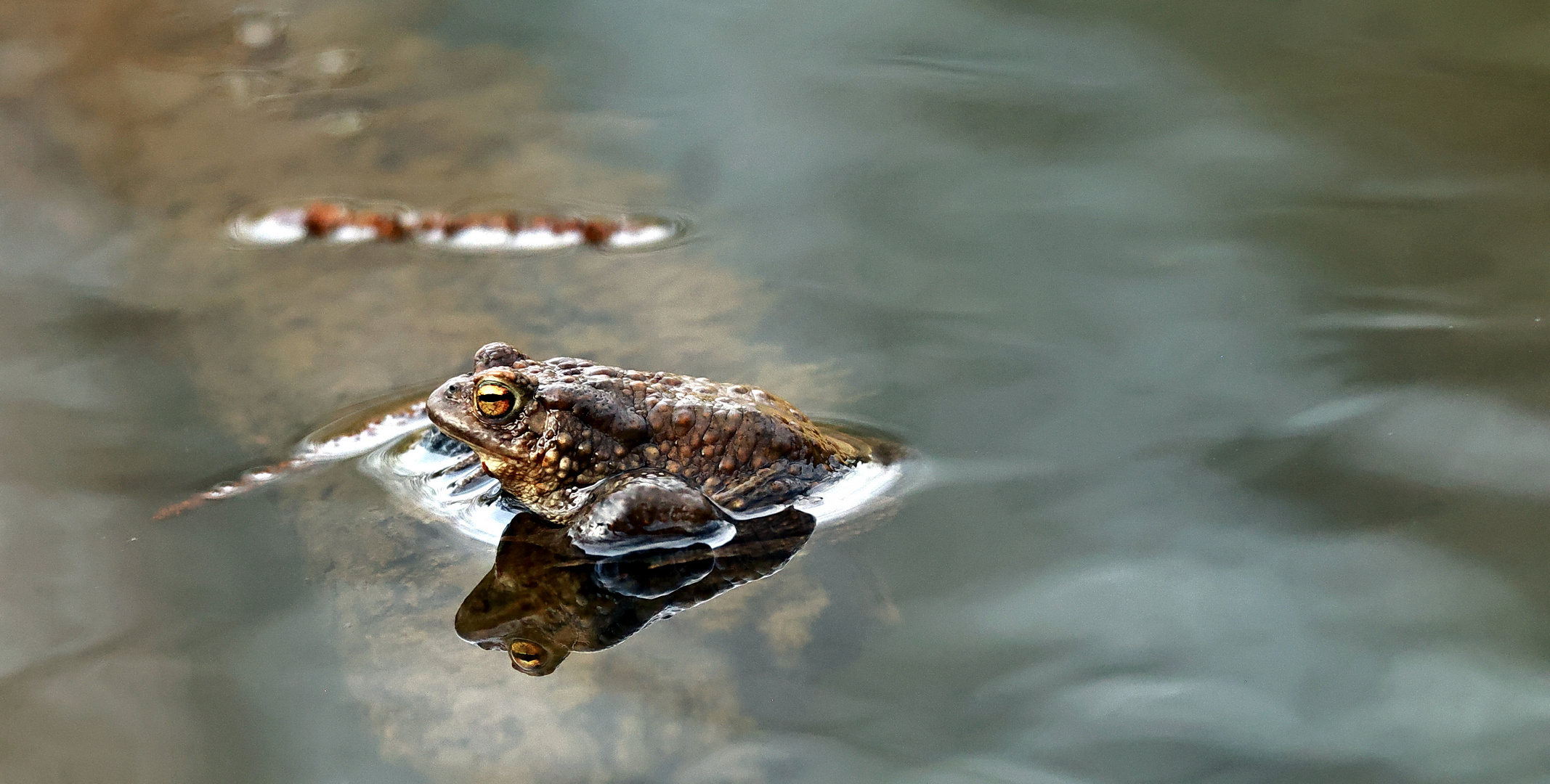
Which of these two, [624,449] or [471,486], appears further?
[471,486]

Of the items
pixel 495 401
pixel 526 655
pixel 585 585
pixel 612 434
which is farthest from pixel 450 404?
pixel 526 655

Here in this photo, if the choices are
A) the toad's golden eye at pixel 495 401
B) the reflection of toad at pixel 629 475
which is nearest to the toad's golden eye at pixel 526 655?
the reflection of toad at pixel 629 475

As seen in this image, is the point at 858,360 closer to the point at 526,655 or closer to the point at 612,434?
the point at 612,434

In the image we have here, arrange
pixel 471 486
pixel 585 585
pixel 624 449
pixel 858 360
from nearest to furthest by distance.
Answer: pixel 585 585
pixel 624 449
pixel 471 486
pixel 858 360

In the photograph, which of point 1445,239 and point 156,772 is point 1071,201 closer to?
point 1445,239

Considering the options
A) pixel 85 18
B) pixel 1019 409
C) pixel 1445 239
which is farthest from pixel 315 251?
pixel 1445 239

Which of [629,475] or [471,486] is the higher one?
[629,475]

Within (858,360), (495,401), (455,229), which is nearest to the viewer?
(495,401)
